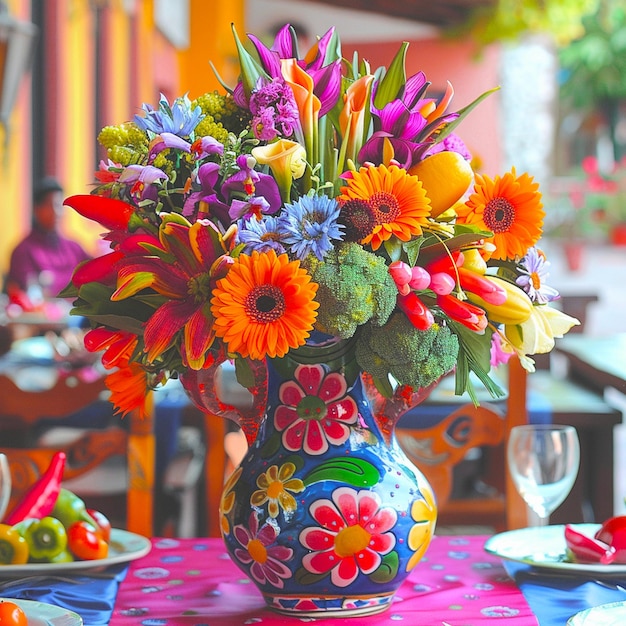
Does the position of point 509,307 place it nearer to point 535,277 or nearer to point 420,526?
point 535,277

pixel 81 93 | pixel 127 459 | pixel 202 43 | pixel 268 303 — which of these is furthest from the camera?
pixel 202 43

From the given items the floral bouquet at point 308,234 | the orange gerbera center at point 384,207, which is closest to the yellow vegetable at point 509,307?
the floral bouquet at point 308,234

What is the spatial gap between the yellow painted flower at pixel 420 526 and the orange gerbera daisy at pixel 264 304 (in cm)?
22

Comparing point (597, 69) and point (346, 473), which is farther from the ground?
point (597, 69)

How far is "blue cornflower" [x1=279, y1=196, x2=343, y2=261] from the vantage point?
0.86 metres

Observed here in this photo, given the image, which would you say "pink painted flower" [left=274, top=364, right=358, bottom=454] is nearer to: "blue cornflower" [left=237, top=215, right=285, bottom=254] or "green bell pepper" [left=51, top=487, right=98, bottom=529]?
"blue cornflower" [left=237, top=215, right=285, bottom=254]

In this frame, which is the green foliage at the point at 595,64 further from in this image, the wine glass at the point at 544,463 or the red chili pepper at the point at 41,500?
the red chili pepper at the point at 41,500

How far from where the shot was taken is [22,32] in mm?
3471

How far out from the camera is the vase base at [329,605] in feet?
3.14

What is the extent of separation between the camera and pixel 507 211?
943mm

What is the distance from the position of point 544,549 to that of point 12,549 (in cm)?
56

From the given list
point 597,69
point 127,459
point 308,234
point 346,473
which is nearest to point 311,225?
point 308,234

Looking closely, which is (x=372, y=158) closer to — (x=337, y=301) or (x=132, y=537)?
(x=337, y=301)

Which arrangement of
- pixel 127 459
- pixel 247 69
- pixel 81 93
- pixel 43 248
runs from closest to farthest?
pixel 247 69, pixel 127 459, pixel 43 248, pixel 81 93
